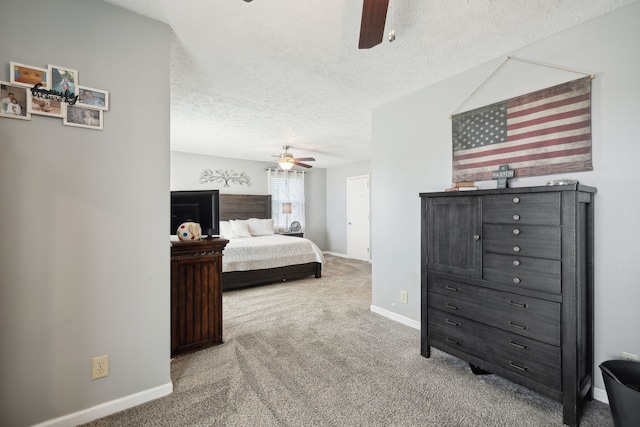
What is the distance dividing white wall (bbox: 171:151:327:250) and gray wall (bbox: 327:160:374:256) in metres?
0.17

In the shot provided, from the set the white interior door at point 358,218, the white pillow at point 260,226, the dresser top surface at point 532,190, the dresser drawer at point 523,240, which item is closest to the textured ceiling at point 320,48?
the dresser top surface at point 532,190

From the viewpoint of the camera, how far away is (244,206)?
21.4 feet

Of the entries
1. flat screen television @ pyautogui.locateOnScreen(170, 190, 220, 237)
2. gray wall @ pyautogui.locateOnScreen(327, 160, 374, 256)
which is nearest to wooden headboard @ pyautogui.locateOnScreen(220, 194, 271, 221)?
gray wall @ pyautogui.locateOnScreen(327, 160, 374, 256)

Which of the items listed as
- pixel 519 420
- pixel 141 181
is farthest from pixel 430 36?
pixel 519 420

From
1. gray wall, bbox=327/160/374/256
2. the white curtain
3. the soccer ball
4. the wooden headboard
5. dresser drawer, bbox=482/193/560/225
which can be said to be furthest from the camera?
gray wall, bbox=327/160/374/256

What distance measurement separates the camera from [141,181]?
1.79 m

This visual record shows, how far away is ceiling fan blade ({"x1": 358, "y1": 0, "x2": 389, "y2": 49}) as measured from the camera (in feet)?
4.11

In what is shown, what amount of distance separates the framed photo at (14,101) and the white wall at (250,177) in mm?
4565

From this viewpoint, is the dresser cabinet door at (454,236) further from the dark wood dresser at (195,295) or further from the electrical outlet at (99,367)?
the electrical outlet at (99,367)

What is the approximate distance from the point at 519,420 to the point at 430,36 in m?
2.53

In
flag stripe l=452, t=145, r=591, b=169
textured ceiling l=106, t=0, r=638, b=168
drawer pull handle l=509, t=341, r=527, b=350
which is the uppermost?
textured ceiling l=106, t=0, r=638, b=168

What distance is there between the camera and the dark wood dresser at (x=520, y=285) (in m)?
1.61

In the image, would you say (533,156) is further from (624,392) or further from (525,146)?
(624,392)

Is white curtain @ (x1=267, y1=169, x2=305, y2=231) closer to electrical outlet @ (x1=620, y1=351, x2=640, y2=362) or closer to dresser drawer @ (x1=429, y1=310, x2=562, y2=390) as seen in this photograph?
dresser drawer @ (x1=429, y1=310, x2=562, y2=390)
